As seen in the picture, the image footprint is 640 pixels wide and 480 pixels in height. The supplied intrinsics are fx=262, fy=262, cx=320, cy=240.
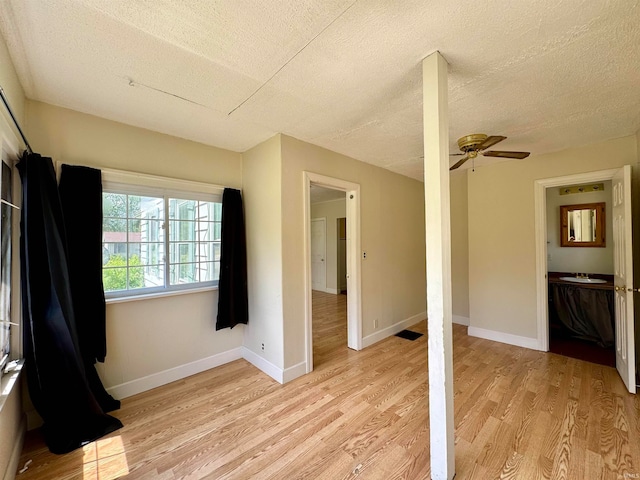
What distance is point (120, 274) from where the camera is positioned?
2.39 m

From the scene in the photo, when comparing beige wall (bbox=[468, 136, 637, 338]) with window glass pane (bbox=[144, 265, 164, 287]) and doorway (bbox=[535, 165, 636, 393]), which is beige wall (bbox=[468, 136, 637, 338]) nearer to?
doorway (bbox=[535, 165, 636, 393])

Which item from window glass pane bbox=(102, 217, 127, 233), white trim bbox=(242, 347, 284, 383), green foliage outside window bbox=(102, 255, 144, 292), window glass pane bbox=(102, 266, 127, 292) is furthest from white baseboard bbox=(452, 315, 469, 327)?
window glass pane bbox=(102, 217, 127, 233)

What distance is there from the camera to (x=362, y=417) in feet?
6.81

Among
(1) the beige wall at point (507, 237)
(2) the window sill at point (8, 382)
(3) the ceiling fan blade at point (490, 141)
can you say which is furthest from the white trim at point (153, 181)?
(1) the beige wall at point (507, 237)

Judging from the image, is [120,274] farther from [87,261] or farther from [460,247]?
[460,247]

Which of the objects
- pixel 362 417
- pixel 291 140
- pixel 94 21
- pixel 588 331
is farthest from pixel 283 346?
pixel 588 331

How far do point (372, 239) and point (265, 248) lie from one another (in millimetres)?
1517

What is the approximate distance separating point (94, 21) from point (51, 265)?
1541 millimetres

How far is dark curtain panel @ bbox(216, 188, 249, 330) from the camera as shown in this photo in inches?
113

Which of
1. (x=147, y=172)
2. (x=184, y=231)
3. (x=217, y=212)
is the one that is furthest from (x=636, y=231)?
(x=147, y=172)

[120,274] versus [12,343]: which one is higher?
[120,274]

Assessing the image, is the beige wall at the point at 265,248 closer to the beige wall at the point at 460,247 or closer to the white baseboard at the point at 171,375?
the white baseboard at the point at 171,375

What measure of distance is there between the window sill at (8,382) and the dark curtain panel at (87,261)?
1.19 ft

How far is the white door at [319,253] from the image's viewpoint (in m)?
7.17
